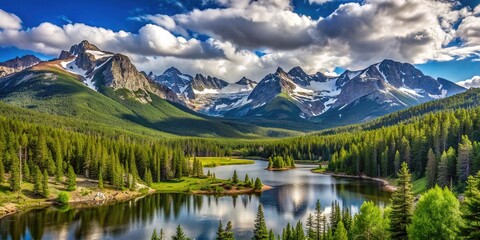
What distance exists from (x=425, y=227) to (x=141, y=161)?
123m

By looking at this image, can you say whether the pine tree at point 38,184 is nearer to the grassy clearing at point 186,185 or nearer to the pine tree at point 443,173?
the grassy clearing at point 186,185

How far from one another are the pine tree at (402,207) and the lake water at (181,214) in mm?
36907

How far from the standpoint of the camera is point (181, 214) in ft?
324

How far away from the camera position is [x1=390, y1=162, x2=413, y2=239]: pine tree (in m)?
42.2

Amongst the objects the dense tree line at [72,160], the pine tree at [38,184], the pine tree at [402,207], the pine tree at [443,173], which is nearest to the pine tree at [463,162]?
the pine tree at [443,173]

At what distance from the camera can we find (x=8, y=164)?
117m

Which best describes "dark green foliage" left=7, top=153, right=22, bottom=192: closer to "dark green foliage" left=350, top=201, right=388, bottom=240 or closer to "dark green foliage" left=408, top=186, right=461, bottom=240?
"dark green foliage" left=350, top=201, right=388, bottom=240

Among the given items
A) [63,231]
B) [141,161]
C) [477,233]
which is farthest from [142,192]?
[477,233]

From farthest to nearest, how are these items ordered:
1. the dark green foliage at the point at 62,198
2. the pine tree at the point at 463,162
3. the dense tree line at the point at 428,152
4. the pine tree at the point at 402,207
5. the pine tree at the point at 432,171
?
the dark green foliage at the point at 62,198
the pine tree at the point at 432,171
the dense tree line at the point at 428,152
the pine tree at the point at 463,162
the pine tree at the point at 402,207

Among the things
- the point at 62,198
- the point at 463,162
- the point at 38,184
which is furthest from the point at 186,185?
the point at 463,162

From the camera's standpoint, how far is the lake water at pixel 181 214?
80500mm

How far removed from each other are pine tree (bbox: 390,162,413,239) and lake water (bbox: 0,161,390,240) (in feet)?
121

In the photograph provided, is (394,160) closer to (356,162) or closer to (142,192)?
(356,162)

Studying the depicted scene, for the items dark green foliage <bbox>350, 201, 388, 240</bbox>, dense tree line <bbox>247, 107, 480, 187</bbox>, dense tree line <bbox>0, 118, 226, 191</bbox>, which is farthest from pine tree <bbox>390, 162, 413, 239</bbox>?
dense tree line <bbox>0, 118, 226, 191</bbox>
